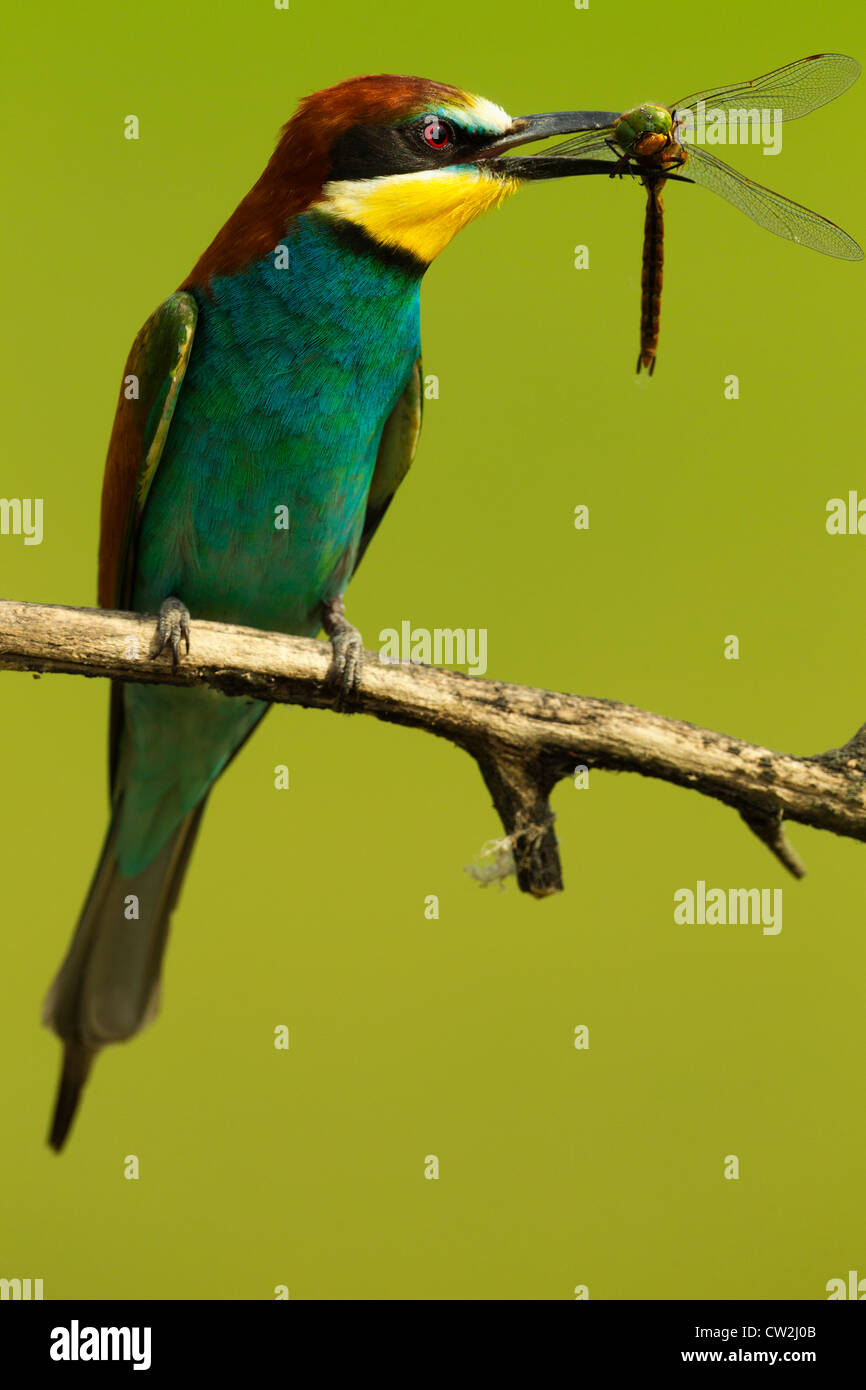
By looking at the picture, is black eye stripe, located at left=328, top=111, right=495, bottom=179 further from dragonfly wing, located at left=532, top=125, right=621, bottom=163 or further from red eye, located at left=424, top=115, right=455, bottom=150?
dragonfly wing, located at left=532, top=125, right=621, bottom=163

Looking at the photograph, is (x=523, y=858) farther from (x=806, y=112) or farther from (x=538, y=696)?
(x=806, y=112)

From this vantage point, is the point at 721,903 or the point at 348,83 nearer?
the point at 348,83

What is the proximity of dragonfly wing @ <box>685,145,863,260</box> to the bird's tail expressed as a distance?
1.30 m

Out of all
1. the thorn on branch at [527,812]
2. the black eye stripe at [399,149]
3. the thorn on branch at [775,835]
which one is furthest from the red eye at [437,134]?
the thorn on branch at [775,835]

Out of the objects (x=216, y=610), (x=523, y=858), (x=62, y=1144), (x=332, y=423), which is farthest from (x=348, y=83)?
(x=62, y=1144)

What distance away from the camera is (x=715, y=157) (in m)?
1.81

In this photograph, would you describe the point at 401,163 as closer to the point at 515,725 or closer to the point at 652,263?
the point at 652,263

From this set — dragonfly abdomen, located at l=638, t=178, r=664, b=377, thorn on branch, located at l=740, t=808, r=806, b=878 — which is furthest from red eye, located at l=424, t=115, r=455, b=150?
thorn on branch, located at l=740, t=808, r=806, b=878

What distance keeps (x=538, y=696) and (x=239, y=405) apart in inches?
25.0

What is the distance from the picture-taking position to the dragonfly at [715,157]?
→ 172 centimetres

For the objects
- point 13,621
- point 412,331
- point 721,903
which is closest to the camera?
point 13,621

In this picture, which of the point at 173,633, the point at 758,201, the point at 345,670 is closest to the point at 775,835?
the point at 345,670

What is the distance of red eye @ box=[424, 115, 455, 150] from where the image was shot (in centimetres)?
165

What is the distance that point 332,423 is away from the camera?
68.6 inches
